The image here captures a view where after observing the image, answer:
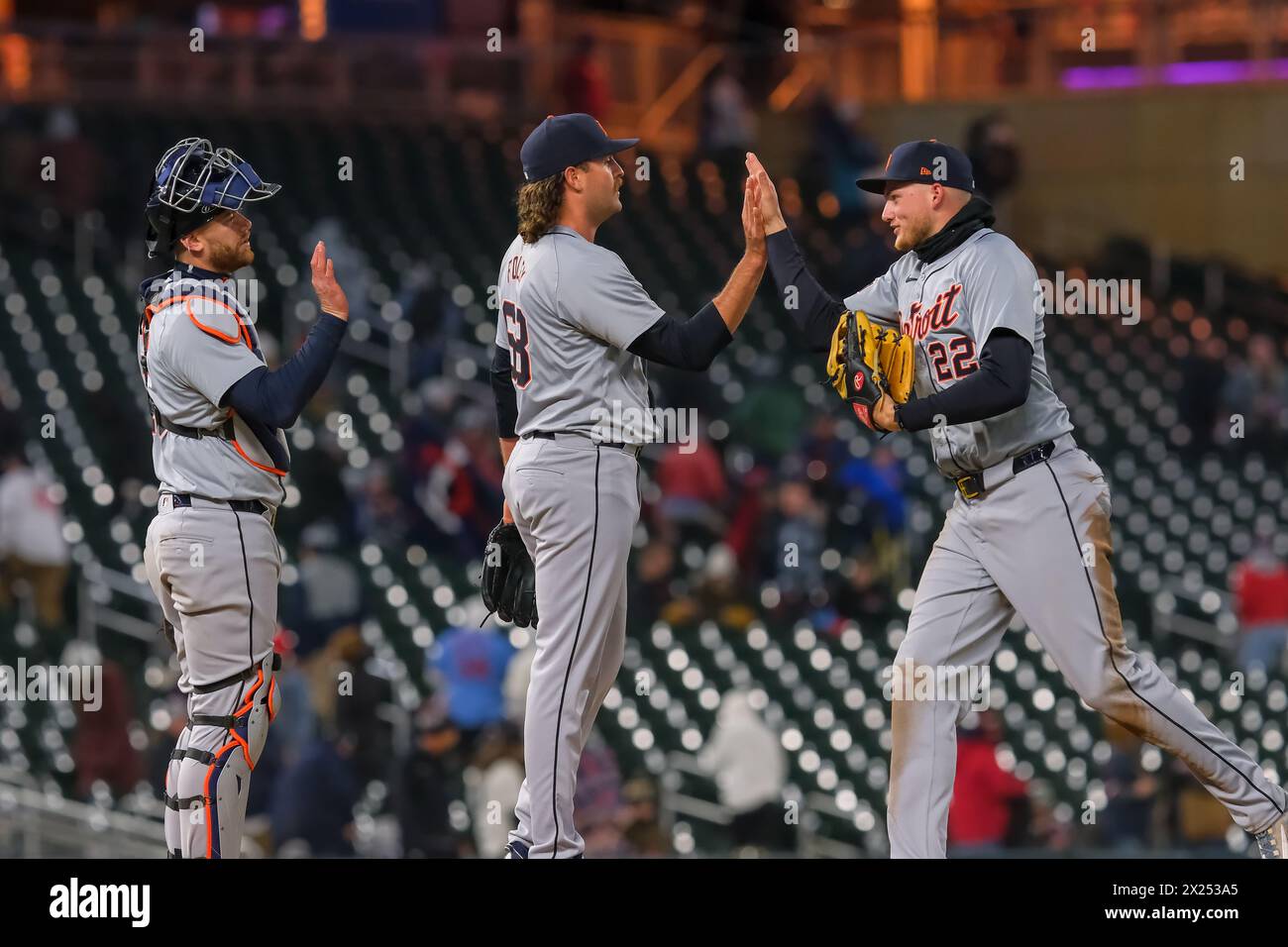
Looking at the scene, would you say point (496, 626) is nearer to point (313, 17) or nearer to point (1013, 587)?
point (1013, 587)

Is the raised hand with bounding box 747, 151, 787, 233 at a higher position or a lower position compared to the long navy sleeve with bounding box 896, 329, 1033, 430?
higher

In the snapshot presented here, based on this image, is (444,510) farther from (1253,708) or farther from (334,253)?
(1253,708)

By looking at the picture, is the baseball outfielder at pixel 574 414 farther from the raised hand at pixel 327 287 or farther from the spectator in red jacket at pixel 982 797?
the spectator in red jacket at pixel 982 797

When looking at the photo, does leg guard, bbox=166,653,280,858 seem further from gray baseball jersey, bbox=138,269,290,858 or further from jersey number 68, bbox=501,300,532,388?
jersey number 68, bbox=501,300,532,388

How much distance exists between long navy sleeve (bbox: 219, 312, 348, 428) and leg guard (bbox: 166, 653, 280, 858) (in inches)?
22.8

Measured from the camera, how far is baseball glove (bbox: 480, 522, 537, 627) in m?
4.52

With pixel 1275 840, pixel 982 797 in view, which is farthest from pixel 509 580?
pixel 982 797

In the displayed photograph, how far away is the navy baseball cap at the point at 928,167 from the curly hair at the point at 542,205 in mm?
676

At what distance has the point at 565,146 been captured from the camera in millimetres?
4309

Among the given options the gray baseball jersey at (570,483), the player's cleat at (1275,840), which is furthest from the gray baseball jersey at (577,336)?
the player's cleat at (1275,840)

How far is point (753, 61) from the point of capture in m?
15.2

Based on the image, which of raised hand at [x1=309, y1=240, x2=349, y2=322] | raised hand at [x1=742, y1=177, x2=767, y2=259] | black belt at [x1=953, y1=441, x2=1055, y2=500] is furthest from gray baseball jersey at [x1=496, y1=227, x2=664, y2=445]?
black belt at [x1=953, y1=441, x2=1055, y2=500]
